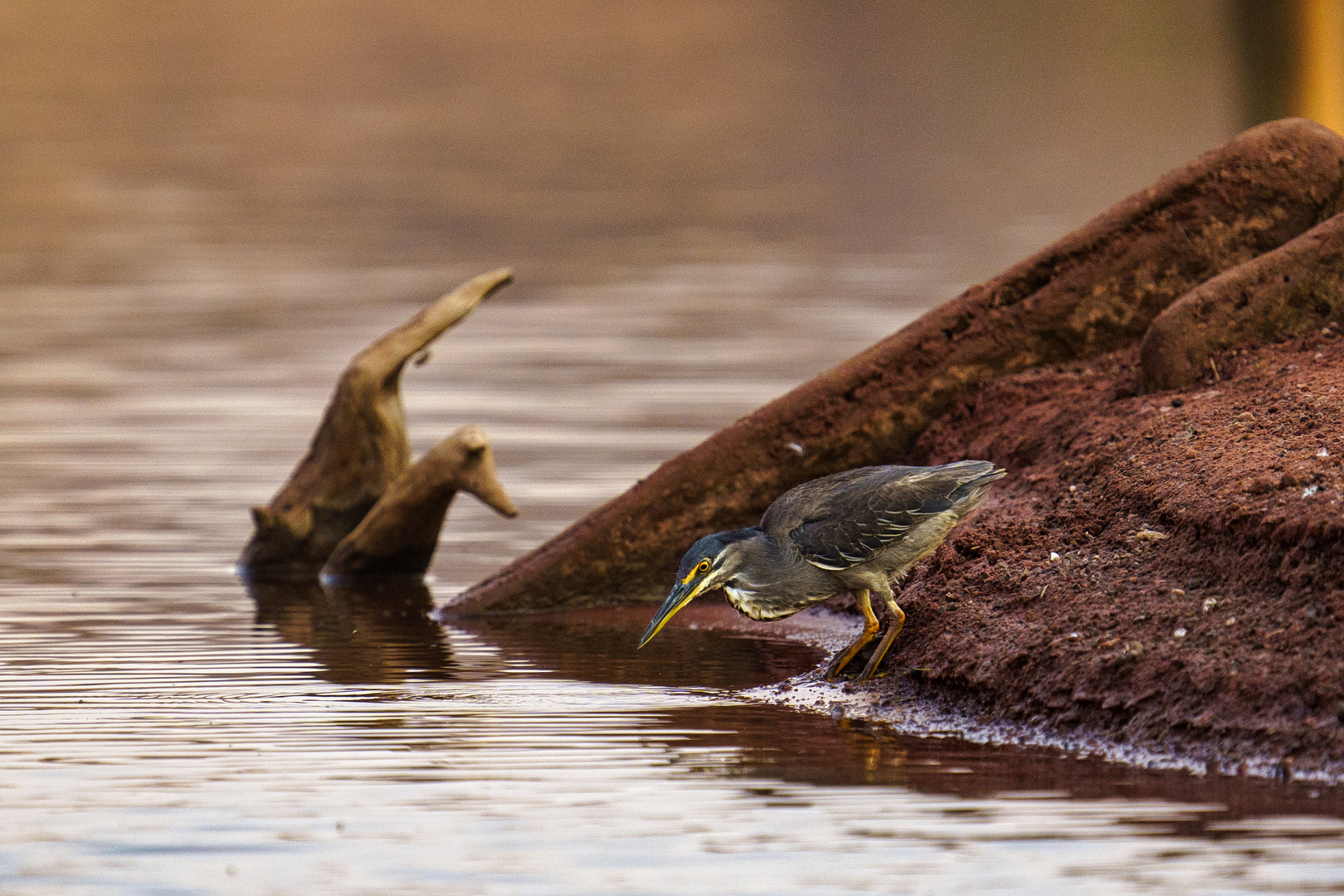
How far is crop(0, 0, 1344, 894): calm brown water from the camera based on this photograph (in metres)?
7.34

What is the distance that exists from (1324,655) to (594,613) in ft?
16.2

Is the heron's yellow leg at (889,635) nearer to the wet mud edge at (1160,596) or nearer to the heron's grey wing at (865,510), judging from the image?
the wet mud edge at (1160,596)

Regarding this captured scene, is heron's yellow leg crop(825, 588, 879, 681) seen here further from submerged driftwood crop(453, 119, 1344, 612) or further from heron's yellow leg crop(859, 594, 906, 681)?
submerged driftwood crop(453, 119, 1344, 612)

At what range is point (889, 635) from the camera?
975 cm

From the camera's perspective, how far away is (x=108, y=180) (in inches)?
1945

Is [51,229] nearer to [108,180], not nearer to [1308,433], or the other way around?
[108,180]

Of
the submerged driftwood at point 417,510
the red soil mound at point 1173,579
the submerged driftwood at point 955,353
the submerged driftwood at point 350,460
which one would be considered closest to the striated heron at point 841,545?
the red soil mound at point 1173,579

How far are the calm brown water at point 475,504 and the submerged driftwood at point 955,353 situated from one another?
562 mm

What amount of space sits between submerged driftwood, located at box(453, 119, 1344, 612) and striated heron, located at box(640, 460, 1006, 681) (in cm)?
256

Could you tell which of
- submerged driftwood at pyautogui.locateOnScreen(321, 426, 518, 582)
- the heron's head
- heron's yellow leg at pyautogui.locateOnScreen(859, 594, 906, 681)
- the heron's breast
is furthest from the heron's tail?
submerged driftwood at pyautogui.locateOnScreen(321, 426, 518, 582)

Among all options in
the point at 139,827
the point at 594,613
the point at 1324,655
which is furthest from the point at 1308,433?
the point at 139,827

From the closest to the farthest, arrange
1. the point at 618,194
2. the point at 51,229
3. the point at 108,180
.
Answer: the point at 51,229
the point at 618,194
the point at 108,180

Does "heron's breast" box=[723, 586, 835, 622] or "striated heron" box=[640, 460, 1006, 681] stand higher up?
"striated heron" box=[640, 460, 1006, 681]

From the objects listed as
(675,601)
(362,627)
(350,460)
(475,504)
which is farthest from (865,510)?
(475,504)
